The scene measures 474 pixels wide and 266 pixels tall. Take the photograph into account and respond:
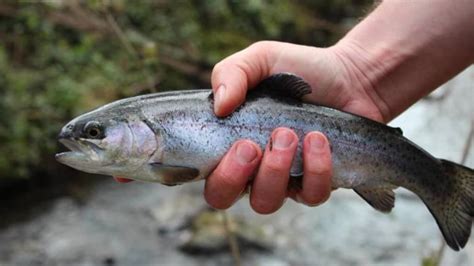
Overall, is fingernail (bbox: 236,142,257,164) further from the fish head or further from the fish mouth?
the fish mouth

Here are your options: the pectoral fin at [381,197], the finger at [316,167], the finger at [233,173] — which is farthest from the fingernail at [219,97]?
the pectoral fin at [381,197]

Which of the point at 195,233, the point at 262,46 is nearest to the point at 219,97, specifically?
the point at 262,46

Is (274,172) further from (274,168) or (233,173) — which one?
(233,173)

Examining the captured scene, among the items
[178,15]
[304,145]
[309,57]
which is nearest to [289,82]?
[304,145]

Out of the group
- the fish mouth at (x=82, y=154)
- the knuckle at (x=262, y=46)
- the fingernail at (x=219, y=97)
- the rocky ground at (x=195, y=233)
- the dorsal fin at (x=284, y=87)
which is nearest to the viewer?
the fish mouth at (x=82, y=154)

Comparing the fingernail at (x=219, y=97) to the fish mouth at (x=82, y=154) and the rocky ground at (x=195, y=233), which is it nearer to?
the fish mouth at (x=82, y=154)
